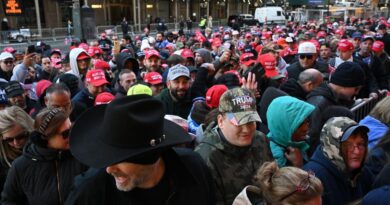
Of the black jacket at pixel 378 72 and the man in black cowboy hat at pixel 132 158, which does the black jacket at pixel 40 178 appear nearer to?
the man in black cowboy hat at pixel 132 158

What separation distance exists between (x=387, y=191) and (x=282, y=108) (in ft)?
4.11

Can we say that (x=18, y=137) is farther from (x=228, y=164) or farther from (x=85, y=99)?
(x=85, y=99)

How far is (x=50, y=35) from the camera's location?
2619 centimetres

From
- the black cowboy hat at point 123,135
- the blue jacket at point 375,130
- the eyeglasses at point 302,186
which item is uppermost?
the black cowboy hat at point 123,135

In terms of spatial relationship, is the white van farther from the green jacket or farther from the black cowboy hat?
the black cowboy hat

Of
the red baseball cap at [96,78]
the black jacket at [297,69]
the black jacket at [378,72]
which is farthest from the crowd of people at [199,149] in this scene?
the black jacket at [378,72]

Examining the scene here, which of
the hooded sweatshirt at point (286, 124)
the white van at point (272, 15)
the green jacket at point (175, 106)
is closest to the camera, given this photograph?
the hooded sweatshirt at point (286, 124)

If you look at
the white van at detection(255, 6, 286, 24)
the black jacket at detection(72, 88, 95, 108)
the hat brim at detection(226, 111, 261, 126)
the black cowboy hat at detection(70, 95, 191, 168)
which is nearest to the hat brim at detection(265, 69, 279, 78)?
the black jacket at detection(72, 88, 95, 108)

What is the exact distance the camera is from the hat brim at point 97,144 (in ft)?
5.49

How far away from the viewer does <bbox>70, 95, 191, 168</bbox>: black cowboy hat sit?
1675mm

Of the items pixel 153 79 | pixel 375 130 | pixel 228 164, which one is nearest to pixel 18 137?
pixel 228 164

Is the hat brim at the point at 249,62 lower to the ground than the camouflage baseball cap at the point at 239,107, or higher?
lower

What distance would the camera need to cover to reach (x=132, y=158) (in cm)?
172

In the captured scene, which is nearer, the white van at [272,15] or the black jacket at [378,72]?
the black jacket at [378,72]
